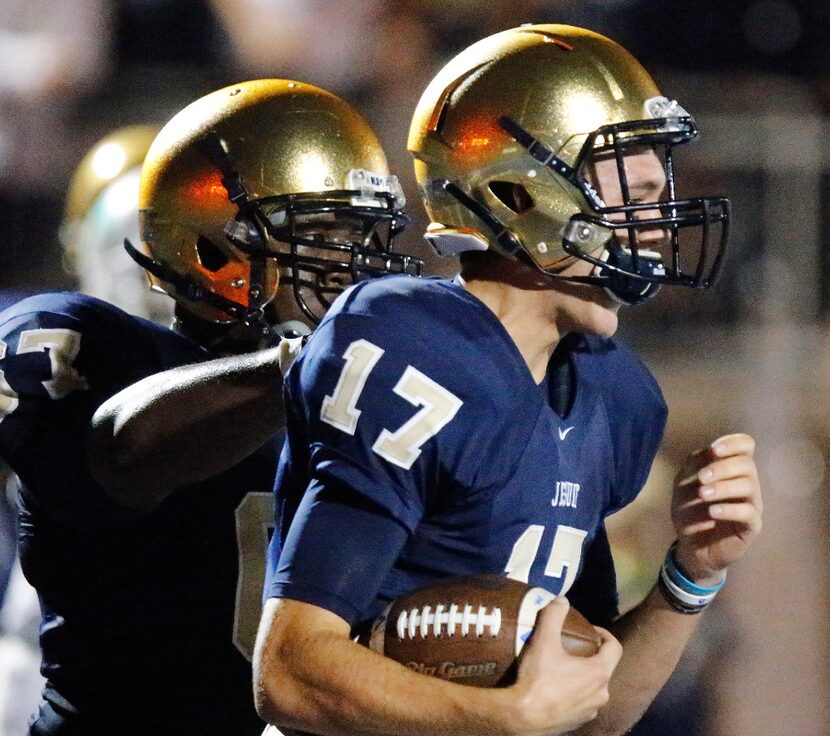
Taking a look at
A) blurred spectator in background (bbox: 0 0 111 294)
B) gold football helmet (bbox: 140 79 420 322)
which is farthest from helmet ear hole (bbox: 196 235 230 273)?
blurred spectator in background (bbox: 0 0 111 294)

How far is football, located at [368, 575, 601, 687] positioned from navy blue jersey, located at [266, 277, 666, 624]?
5 cm

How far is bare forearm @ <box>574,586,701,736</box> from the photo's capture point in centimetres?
196

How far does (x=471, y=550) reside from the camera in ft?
5.41

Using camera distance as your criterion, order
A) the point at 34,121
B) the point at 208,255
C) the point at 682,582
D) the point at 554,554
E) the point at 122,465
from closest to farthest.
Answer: the point at 554,554
the point at 682,582
the point at 122,465
the point at 208,255
the point at 34,121

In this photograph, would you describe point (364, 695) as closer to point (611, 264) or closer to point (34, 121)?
point (611, 264)

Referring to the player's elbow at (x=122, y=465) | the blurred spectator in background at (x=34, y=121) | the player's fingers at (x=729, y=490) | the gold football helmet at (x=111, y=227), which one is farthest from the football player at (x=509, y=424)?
the blurred spectator in background at (x=34, y=121)

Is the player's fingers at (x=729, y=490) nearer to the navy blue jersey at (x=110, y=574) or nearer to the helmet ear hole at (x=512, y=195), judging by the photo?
the helmet ear hole at (x=512, y=195)

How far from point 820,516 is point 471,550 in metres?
4.72

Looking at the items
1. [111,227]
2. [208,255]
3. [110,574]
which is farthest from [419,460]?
[111,227]

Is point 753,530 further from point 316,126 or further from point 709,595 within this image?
point 316,126

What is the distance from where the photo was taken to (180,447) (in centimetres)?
204

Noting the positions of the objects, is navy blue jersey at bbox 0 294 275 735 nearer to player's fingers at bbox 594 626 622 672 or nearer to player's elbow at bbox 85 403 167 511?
player's elbow at bbox 85 403 167 511

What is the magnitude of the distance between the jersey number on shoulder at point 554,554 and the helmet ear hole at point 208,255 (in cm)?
89

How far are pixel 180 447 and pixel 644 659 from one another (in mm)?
736
